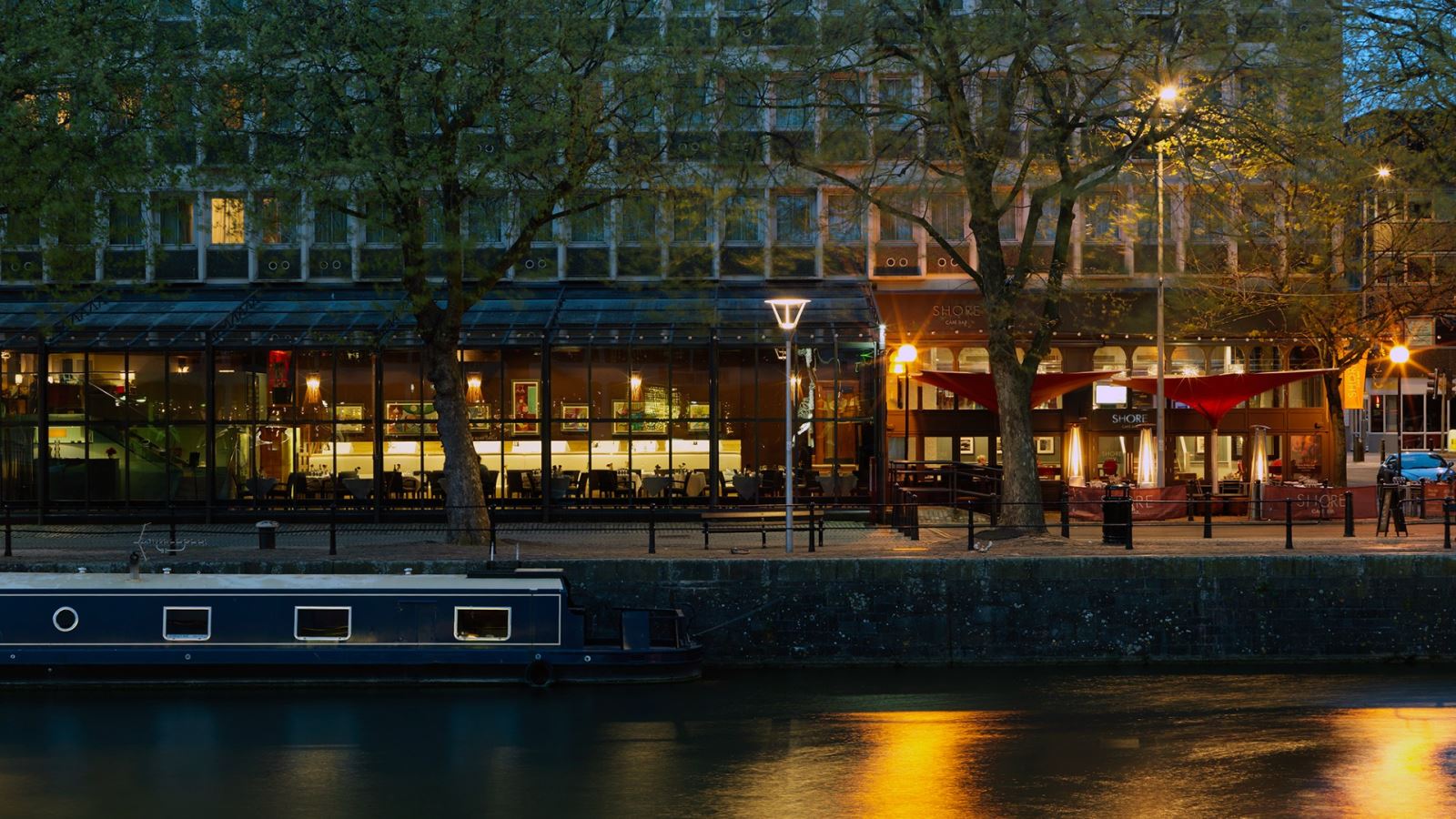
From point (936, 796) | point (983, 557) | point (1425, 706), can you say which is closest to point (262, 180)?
point (983, 557)

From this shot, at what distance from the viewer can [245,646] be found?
24.3m

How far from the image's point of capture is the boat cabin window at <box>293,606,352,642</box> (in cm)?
2423

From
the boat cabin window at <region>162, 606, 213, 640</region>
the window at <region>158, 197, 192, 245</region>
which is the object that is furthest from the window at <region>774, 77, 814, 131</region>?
the window at <region>158, 197, 192, 245</region>

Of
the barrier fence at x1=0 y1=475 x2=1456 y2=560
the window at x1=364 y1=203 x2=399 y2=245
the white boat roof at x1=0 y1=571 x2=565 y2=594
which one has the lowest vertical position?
the white boat roof at x1=0 y1=571 x2=565 y2=594

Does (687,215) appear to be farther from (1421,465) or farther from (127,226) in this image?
(1421,465)

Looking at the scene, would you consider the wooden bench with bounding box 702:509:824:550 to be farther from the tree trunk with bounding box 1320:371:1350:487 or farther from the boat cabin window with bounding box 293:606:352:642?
the tree trunk with bounding box 1320:371:1350:487

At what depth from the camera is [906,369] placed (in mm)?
40875

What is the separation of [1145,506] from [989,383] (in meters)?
5.06

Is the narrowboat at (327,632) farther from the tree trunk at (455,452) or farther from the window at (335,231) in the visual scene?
the window at (335,231)

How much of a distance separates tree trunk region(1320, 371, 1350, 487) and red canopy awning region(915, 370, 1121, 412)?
5.71m

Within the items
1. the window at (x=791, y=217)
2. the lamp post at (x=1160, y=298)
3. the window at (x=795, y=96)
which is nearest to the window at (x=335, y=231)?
the window at (x=791, y=217)

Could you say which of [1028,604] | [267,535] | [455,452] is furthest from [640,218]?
[1028,604]

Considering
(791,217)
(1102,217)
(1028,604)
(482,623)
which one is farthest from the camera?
(791,217)

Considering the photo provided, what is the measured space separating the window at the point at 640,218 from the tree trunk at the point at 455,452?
378 cm
